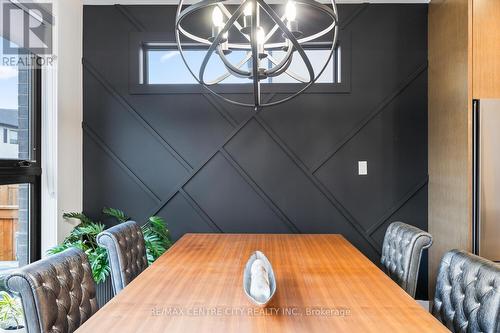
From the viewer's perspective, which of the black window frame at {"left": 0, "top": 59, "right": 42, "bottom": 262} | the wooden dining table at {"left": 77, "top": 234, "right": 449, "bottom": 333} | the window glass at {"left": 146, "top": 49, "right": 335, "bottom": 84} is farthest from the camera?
the window glass at {"left": 146, "top": 49, "right": 335, "bottom": 84}

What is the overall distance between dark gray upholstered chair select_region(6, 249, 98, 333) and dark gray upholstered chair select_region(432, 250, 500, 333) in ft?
4.55

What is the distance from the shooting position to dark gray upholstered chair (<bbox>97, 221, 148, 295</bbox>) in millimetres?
1669

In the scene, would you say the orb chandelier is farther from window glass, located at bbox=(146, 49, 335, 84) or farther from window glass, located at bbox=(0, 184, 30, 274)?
window glass, located at bbox=(0, 184, 30, 274)

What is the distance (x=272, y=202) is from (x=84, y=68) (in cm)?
207

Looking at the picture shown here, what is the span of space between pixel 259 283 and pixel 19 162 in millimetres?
2000

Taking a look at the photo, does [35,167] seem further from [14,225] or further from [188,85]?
[188,85]

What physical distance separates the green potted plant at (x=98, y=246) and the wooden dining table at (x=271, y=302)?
80 cm

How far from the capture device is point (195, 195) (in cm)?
296

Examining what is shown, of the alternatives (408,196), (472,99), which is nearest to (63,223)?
(408,196)

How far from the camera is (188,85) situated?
2936 millimetres

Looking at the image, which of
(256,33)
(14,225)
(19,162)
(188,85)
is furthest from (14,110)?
(256,33)

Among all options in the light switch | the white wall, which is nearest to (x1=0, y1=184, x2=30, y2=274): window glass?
the white wall

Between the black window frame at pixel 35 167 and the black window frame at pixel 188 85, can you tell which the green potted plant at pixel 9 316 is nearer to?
the black window frame at pixel 35 167

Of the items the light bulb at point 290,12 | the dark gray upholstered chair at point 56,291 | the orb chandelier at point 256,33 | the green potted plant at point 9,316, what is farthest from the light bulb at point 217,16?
the green potted plant at point 9,316
